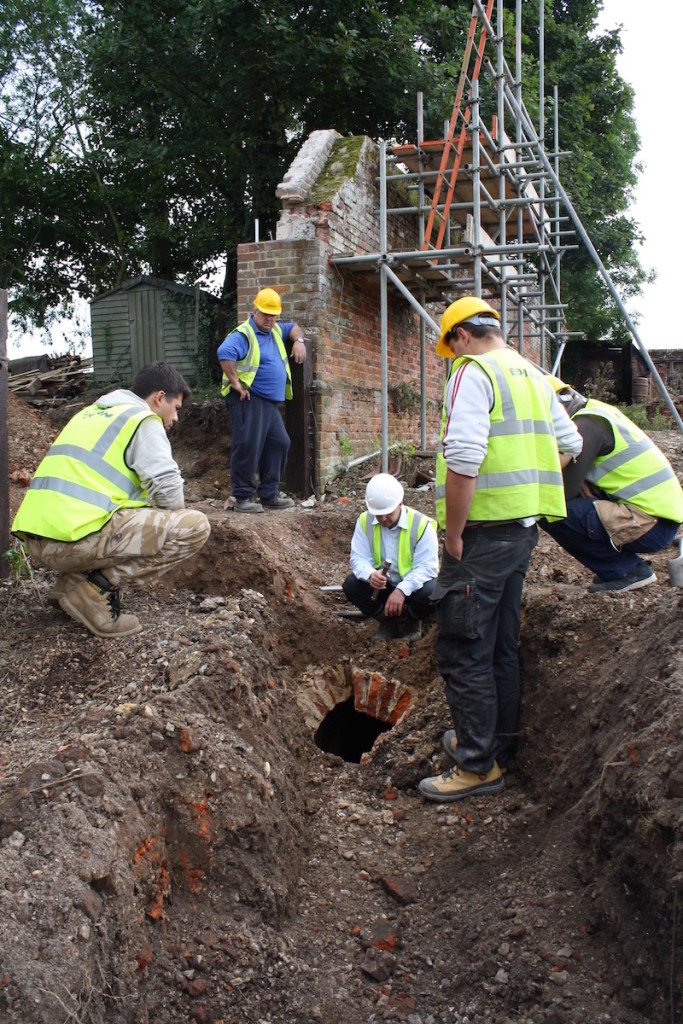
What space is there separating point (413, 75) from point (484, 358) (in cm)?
1031

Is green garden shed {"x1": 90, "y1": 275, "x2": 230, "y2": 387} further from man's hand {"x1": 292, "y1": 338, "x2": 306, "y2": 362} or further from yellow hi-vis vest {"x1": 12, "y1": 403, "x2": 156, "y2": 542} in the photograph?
yellow hi-vis vest {"x1": 12, "y1": 403, "x2": 156, "y2": 542}

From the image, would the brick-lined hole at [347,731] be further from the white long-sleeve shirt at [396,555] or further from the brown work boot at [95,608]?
the brown work boot at [95,608]

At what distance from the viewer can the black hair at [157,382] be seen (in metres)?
4.30

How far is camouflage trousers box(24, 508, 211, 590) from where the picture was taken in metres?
4.08

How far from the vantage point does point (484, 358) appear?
3.50 metres

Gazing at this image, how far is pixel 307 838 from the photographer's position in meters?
3.76

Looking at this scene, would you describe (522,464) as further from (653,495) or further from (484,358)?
(653,495)

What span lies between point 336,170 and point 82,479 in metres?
5.99

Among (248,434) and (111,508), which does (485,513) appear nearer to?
(111,508)

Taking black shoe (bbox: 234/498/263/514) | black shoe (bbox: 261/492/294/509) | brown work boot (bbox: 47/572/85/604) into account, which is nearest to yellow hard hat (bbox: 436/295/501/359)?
brown work boot (bbox: 47/572/85/604)

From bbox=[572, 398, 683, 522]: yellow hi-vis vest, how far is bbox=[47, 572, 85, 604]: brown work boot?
275 centimetres

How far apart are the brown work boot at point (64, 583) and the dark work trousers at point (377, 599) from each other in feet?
6.48

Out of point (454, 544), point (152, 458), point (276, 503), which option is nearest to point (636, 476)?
point (454, 544)

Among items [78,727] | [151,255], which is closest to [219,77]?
[151,255]
